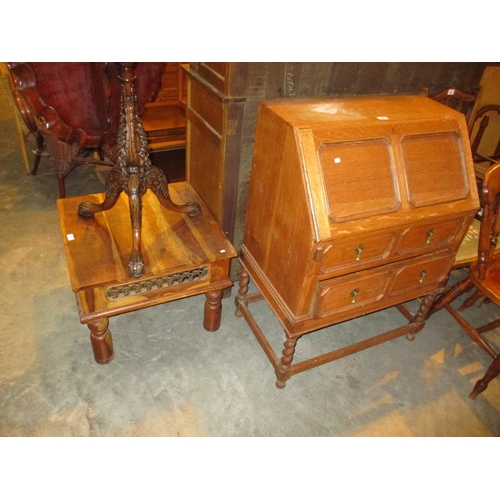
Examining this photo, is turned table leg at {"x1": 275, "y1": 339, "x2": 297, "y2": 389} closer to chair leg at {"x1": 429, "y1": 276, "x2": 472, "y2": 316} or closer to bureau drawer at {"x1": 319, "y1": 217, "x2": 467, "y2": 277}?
bureau drawer at {"x1": 319, "y1": 217, "x2": 467, "y2": 277}

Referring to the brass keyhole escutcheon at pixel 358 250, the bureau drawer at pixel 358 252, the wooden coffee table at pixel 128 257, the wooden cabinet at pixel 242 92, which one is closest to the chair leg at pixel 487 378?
the bureau drawer at pixel 358 252

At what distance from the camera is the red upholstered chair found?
172 centimetres

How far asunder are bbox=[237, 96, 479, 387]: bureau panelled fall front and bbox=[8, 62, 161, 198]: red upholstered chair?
819 mm

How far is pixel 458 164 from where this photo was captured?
6.13 ft

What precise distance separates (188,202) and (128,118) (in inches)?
25.3

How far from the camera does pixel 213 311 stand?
7.43 ft

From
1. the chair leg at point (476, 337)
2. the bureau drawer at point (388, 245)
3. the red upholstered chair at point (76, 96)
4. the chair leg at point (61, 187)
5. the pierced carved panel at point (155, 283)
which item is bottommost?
the chair leg at point (476, 337)

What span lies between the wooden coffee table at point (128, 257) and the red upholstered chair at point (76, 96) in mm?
373

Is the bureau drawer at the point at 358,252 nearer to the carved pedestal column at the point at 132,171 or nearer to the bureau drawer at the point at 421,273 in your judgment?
the bureau drawer at the point at 421,273

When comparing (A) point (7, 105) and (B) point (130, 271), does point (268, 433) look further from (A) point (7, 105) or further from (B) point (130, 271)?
(A) point (7, 105)

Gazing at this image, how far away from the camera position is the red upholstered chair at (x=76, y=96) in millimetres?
1721

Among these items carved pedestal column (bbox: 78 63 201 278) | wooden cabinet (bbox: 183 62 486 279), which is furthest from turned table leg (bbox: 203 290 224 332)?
carved pedestal column (bbox: 78 63 201 278)

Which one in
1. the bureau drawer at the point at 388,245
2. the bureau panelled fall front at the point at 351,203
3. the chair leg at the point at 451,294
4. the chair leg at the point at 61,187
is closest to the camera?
the bureau panelled fall front at the point at 351,203

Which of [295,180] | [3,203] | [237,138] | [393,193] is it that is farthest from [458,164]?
[3,203]
